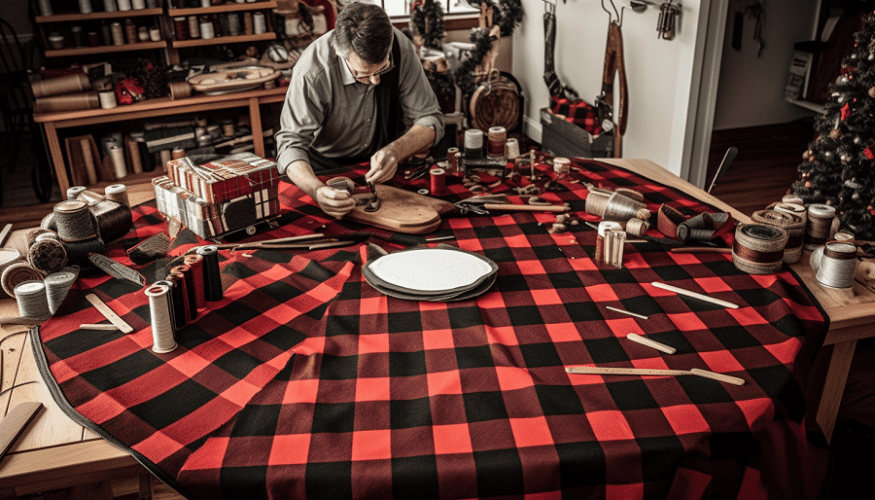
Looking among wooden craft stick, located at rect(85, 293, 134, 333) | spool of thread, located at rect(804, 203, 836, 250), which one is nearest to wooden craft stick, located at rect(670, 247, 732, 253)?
spool of thread, located at rect(804, 203, 836, 250)

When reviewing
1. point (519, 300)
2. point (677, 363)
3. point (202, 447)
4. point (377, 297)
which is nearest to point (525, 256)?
A: point (519, 300)

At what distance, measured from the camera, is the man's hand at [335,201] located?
2.11 meters

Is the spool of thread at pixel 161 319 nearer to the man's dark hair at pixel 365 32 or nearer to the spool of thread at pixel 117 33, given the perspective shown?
the man's dark hair at pixel 365 32

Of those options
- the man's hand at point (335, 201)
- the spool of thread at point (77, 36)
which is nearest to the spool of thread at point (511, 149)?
the man's hand at point (335, 201)

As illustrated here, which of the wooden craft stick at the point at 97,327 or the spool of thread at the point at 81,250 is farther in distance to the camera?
the spool of thread at the point at 81,250

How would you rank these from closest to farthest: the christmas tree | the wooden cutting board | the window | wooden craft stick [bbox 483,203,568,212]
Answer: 1. the wooden cutting board
2. wooden craft stick [bbox 483,203,568,212]
3. the christmas tree
4. the window

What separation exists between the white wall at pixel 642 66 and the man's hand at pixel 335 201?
252 centimetres

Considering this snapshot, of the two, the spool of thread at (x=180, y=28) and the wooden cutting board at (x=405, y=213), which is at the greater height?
the spool of thread at (x=180, y=28)

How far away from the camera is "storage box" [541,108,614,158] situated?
14.5 feet

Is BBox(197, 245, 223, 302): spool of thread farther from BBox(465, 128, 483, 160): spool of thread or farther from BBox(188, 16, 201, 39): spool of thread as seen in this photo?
BBox(188, 16, 201, 39): spool of thread

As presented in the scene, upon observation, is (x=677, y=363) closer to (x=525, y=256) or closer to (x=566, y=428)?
(x=566, y=428)

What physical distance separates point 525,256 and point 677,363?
0.61 metres

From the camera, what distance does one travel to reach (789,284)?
1.78 meters

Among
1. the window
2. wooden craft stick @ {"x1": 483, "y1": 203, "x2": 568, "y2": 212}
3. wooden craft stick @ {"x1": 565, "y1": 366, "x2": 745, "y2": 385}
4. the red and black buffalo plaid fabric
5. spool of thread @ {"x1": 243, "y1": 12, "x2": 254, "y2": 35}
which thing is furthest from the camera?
the window
